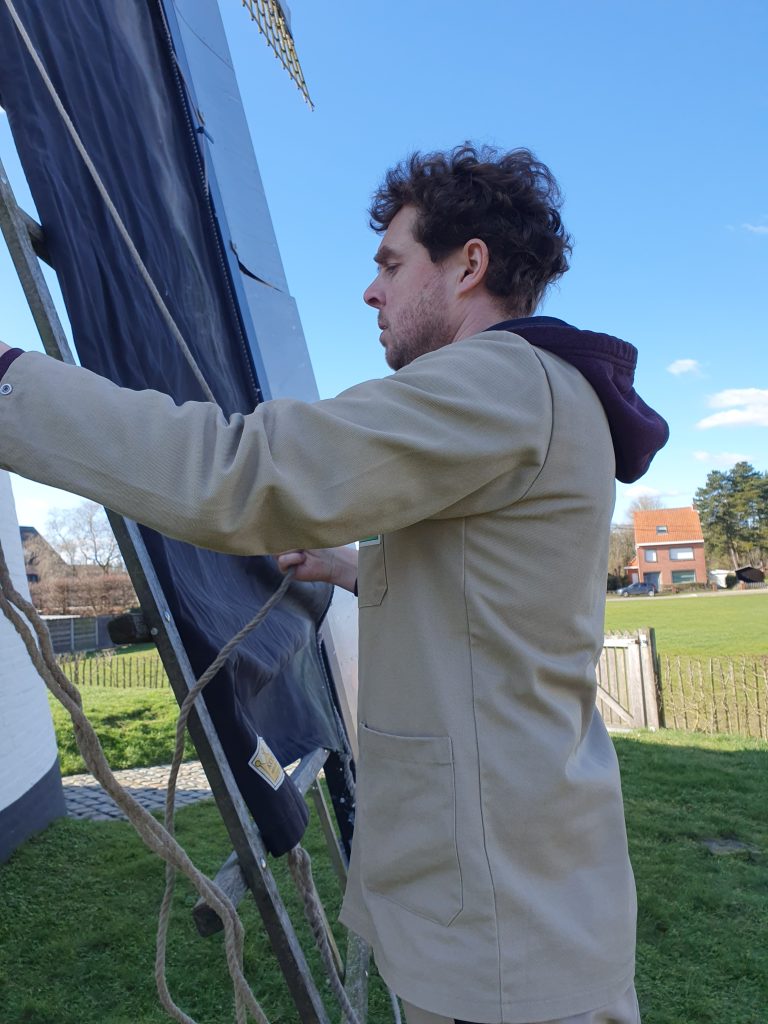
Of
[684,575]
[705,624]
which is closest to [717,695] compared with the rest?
[705,624]

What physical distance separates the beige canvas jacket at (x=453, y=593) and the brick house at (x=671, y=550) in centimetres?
7436

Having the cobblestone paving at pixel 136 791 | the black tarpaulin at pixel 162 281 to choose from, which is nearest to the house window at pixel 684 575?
the cobblestone paving at pixel 136 791

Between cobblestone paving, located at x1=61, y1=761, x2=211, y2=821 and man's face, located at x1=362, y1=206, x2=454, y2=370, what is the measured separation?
541 cm

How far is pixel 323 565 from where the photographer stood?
1812 millimetres

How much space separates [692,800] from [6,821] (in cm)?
515

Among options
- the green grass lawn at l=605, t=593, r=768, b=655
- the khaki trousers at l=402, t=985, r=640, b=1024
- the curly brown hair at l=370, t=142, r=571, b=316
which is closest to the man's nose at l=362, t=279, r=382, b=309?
the curly brown hair at l=370, t=142, r=571, b=316

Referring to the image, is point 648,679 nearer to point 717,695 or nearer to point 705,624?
point 717,695

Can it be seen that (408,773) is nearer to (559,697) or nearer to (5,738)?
(559,697)

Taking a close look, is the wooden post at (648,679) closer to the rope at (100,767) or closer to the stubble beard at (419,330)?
the stubble beard at (419,330)

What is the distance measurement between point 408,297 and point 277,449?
2.11ft

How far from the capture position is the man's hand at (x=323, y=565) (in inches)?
70.3

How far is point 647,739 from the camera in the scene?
29.0 ft

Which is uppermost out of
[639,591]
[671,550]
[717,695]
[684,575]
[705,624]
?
[671,550]

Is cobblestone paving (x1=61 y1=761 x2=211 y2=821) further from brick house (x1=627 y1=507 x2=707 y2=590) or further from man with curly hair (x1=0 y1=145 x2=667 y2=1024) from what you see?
brick house (x1=627 y1=507 x2=707 y2=590)
